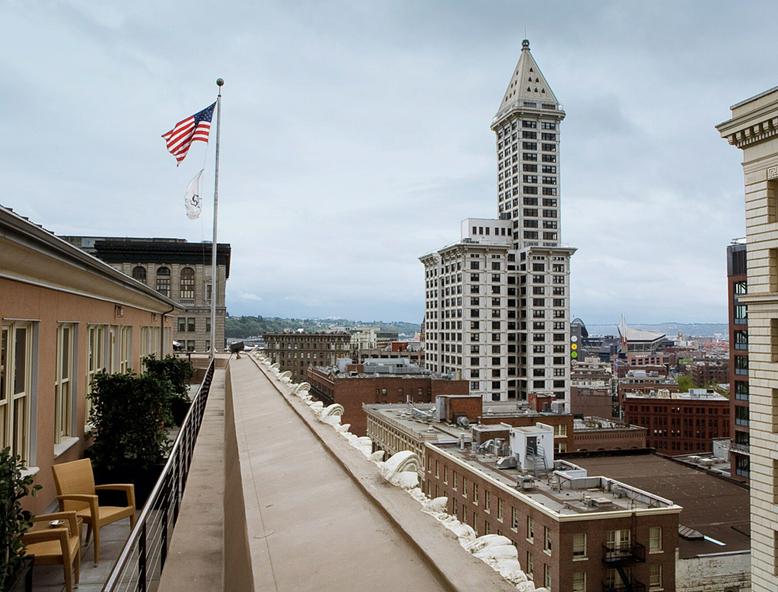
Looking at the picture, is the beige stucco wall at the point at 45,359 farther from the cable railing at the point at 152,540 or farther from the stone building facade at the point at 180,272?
the stone building facade at the point at 180,272

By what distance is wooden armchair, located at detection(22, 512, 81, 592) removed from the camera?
5.28 m

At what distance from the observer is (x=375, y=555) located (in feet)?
9.18

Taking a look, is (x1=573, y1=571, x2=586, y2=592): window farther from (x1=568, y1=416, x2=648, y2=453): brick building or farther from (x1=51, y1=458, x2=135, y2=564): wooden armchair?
(x1=568, y1=416, x2=648, y2=453): brick building

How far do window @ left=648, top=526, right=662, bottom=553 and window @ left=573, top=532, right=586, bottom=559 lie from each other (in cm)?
347

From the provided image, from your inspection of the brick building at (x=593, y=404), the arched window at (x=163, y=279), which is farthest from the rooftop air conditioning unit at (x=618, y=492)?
the brick building at (x=593, y=404)

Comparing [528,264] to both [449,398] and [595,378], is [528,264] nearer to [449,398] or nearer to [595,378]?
[449,398]

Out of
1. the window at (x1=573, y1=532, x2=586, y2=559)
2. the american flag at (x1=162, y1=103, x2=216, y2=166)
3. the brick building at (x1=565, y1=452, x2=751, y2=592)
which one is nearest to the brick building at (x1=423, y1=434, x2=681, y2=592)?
the window at (x1=573, y1=532, x2=586, y2=559)

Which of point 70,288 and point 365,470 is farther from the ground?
point 70,288

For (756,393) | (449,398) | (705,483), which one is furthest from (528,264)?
(756,393)

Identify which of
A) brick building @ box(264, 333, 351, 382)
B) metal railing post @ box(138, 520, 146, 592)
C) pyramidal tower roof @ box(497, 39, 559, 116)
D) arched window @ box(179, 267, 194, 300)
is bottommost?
brick building @ box(264, 333, 351, 382)

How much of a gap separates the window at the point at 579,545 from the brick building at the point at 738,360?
75.6 feet

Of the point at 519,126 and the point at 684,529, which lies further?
the point at 519,126

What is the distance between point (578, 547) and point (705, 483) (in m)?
20.6

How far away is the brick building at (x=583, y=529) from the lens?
1086 inches
